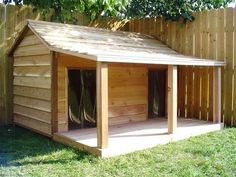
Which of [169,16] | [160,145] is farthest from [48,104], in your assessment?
[169,16]

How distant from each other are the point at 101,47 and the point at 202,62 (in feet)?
8.04

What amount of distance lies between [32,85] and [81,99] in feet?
3.95

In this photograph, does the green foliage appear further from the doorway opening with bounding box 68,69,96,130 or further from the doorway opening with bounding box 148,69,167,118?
the doorway opening with bounding box 68,69,96,130

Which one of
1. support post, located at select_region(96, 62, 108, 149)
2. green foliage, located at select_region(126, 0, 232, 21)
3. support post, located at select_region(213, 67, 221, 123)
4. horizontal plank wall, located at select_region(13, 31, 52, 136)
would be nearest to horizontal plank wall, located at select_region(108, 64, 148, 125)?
horizontal plank wall, located at select_region(13, 31, 52, 136)

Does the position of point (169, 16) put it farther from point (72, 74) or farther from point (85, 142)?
point (85, 142)

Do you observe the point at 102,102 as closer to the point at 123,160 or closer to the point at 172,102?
the point at 123,160

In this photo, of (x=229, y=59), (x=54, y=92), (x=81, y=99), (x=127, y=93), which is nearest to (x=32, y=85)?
(x=54, y=92)

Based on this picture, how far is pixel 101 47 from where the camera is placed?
7605 millimetres

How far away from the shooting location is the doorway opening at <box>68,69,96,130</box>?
7871 mm

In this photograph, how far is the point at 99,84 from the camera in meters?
6.07

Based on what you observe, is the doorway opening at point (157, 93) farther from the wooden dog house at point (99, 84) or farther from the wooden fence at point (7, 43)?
the wooden fence at point (7, 43)

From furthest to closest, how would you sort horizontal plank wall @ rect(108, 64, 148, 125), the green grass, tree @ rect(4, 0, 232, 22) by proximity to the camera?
horizontal plank wall @ rect(108, 64, 148, 125) → tree @ rect(4, 0, 232, 22) → the green grass

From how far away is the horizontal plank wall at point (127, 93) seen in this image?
8.55m

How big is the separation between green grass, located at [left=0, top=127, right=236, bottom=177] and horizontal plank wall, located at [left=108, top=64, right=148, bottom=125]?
78.6 inches
